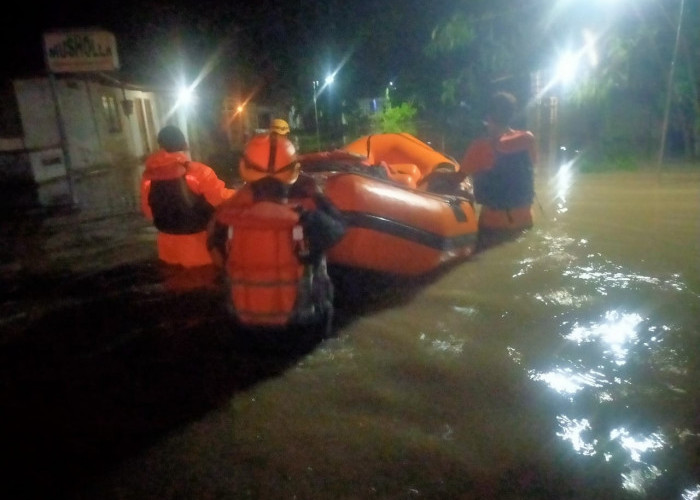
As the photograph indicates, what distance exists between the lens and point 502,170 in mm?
6203

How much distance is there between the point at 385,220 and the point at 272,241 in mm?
1468

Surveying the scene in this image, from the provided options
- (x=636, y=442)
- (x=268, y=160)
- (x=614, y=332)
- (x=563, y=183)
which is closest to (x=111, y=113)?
(x=563, y=183)

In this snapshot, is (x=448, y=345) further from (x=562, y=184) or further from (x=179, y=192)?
(x=562, y=184)

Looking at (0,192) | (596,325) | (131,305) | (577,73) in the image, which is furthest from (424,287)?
(0,192)

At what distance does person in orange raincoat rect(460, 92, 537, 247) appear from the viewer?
6.12 metres

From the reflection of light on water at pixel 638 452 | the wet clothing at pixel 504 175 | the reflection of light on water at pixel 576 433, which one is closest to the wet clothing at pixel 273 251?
the reflection of light on water at pixel 576 433

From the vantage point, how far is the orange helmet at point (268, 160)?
11.9ft

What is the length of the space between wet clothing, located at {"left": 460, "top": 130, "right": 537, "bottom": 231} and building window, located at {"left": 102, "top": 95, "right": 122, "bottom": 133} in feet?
50.5

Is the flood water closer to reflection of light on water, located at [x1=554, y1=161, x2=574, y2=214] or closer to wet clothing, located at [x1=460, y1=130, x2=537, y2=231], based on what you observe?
wet clothing, located at [x1=460, y1=130, x2=537, y2=231]

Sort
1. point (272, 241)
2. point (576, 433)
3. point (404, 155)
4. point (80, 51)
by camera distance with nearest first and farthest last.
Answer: point (576, 433)
point (272, 241)
point (404, 155)
point (80, 51)

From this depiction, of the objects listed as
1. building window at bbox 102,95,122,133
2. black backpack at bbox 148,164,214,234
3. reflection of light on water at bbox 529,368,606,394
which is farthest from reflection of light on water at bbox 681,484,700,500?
building window at bbox 102,95,122,133

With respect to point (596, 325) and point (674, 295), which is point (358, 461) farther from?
point (674, 295)

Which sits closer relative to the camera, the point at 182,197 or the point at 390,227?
the point at 390,227

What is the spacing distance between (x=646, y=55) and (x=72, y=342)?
10735 mm
